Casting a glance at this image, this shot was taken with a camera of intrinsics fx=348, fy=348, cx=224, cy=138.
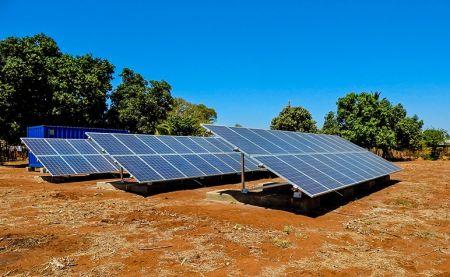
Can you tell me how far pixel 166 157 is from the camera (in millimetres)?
20609

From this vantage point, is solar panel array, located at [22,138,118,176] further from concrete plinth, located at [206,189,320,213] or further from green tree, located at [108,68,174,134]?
green tree, located at [108,68,174,134]

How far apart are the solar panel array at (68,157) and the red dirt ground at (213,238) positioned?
6362 millimetres

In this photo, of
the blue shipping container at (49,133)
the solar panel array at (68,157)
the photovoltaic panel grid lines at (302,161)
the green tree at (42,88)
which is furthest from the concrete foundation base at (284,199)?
the green tree at (42,88)

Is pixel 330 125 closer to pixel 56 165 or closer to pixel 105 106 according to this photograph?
pixel 105 106

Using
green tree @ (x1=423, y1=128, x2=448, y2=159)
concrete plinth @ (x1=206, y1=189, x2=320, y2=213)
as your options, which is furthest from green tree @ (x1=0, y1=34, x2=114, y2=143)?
green tree @ (x1=423, y1=128, x2=448, y2=159)

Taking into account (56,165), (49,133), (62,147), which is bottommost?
(56,165)

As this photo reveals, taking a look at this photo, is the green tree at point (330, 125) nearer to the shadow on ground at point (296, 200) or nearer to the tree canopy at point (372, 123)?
the tree canopy at point (372, 123)

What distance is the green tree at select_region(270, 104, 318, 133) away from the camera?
182 ft

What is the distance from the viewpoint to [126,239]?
973cm

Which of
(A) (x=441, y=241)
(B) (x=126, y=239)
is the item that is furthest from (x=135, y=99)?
(A) (x=441, y=241)

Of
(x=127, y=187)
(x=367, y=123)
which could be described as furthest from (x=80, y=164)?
(x=367, y=123)

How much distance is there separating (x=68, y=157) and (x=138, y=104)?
23.8m

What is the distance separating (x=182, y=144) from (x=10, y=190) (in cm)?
1053

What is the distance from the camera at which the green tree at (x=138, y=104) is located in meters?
46.9
